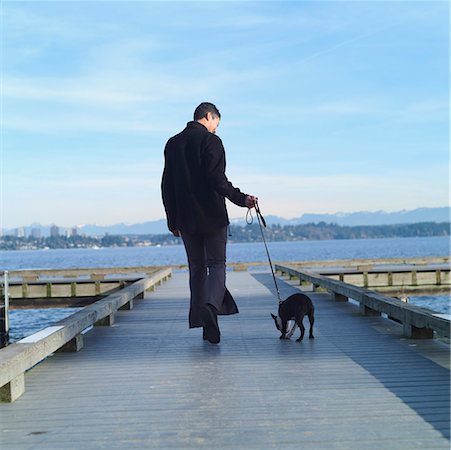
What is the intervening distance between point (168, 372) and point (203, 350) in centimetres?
95

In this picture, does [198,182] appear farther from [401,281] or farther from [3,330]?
[401,281]

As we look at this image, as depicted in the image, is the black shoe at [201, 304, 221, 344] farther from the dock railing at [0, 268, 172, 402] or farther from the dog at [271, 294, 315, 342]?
the dock railing at [0, 268, 172, 402]

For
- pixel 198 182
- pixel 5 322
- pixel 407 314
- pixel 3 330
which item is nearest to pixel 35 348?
pixel 198 182

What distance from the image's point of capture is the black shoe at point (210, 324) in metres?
5.98

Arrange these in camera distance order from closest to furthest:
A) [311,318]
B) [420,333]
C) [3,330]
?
[420,333]
[311,318]
[3,330]

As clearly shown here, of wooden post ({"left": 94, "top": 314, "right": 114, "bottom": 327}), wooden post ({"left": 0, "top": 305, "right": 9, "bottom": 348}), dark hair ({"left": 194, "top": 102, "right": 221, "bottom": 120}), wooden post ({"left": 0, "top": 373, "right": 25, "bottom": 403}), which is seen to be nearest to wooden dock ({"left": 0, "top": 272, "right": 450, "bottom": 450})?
wooden post ({"left": 0, "top": 373, "right": 25, "bottom": 403})

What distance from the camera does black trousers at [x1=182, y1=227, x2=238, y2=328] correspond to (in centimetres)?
607

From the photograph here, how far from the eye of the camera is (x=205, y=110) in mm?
6355

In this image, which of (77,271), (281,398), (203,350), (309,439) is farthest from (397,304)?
(77,271)

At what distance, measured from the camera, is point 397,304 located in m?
6.68

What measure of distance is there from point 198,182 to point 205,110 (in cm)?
70

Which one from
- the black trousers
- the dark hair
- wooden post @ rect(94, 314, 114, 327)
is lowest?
wooden post @ rect(94, 314, 114, 327)

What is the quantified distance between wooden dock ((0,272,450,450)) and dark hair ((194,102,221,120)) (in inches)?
76.6

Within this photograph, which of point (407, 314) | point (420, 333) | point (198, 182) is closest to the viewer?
point (198, 182)
